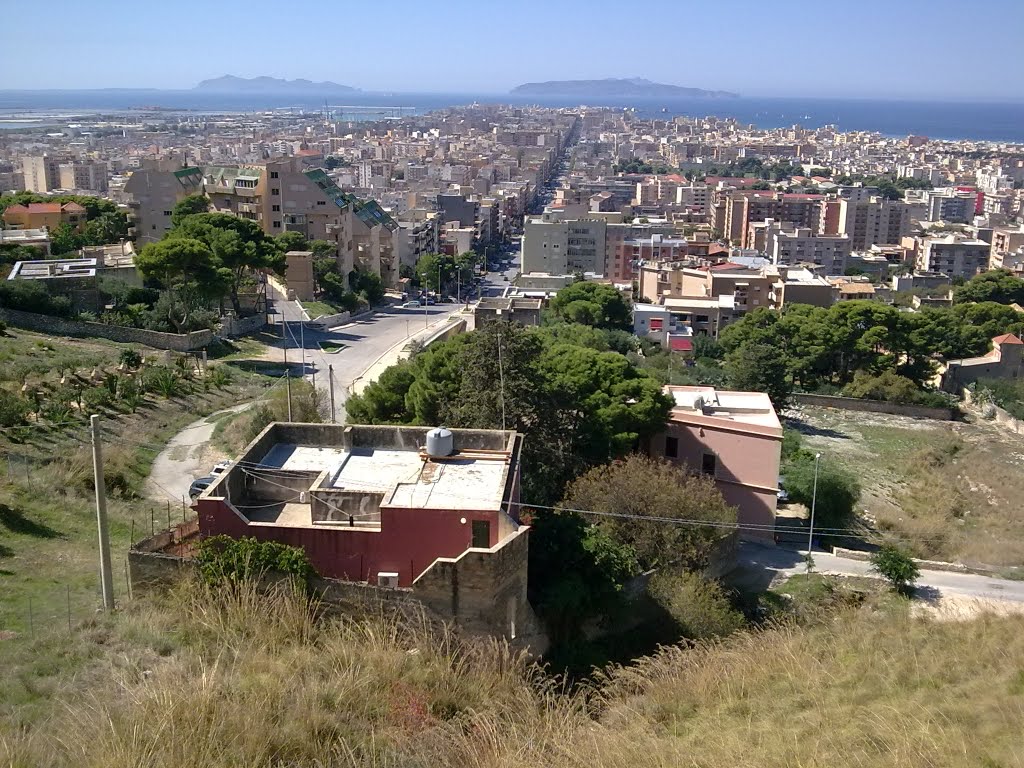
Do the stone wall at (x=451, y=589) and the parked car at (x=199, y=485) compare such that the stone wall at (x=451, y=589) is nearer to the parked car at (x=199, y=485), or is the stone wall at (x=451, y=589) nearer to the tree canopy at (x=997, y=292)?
the parked car at (x=199, y=485)

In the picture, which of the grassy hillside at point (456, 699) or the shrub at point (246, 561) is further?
the shrub at point (246, 561)

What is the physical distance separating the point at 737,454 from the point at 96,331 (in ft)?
49.3

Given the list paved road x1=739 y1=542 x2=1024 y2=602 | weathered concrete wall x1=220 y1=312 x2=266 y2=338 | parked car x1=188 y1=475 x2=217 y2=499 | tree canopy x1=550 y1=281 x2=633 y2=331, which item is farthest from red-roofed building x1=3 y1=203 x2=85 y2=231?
paved road x1=739 y1=542 x2=1024 y2=602

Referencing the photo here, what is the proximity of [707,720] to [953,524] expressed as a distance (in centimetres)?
1246

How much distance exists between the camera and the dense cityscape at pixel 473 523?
6.88 m

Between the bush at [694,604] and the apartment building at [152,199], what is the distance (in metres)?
29.9

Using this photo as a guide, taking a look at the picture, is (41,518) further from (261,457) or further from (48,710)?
(48,710)

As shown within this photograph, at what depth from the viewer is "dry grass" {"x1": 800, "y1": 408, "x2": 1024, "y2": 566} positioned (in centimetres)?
1636

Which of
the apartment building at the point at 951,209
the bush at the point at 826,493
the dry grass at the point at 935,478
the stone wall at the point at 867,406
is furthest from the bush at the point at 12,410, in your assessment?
the apartment building at the point at 951,209

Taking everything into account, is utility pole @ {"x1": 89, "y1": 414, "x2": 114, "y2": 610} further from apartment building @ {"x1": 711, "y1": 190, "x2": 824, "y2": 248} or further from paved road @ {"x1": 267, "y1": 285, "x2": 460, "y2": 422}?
apartment building @ {"x1": 711, "y1": 190, "x2": 824, "y2": 248}

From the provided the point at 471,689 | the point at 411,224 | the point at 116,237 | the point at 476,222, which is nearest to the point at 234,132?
the point at 476,222

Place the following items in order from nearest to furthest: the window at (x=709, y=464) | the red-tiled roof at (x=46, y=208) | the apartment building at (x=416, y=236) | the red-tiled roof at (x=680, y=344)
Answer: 1. the window at (x=709, y=464)
2. the red-tiled roof at (x=680, y=344)
3. the red-tiled roof at (x=46, y=208)
4. the apartment building at (x=416, y=236)

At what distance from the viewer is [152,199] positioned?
36750 millimetres

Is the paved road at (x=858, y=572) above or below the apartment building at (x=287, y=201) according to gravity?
below
